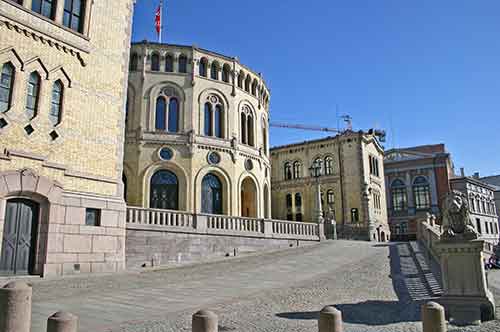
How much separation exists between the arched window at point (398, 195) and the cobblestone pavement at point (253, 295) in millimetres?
46853

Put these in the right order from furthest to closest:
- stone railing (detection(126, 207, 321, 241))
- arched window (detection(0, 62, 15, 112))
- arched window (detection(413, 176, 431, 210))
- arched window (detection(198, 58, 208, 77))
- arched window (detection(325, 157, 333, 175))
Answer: arched window (detection(413, 176, 431, 210)) → arched window (detection(325, 157, 333, 175)) → arched window (detection(198, 58, 208, 77)) → stone railing (detection(126, 207, 321, 241)) → arched window (detection(0, 62, 15, 112))

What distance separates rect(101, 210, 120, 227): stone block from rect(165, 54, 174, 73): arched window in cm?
1699

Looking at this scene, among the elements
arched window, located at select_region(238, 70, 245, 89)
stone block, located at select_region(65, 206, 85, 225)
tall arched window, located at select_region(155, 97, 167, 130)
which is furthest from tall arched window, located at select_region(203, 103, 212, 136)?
stone block, located at select_region(65, 206, 85, 225)

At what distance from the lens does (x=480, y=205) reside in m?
70.4

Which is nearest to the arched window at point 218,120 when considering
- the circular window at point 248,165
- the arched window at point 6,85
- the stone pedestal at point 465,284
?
the circular window at point 248,165

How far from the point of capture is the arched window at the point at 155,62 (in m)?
32.1

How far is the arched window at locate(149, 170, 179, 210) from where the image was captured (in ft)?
99.7

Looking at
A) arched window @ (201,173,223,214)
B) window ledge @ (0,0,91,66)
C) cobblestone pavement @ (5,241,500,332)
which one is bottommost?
cobblestone pavement @ (5,241,500,332)

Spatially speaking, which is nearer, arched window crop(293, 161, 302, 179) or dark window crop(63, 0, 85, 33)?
dark window crop(63, 0, 85, 33)

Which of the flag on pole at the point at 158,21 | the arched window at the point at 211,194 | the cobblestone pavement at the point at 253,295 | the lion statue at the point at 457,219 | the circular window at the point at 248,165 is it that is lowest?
the cobblestone pavement at the point at 253,295

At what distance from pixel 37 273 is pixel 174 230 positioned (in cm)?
718

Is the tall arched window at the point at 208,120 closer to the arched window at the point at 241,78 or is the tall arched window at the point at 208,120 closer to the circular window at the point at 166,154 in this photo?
the circular window at the point at 166,154

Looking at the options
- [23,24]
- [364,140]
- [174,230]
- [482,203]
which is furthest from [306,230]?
[482,203]

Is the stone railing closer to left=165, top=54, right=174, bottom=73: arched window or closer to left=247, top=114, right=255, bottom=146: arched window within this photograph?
left=247, top=114, right=255, bottom=146: arched window
